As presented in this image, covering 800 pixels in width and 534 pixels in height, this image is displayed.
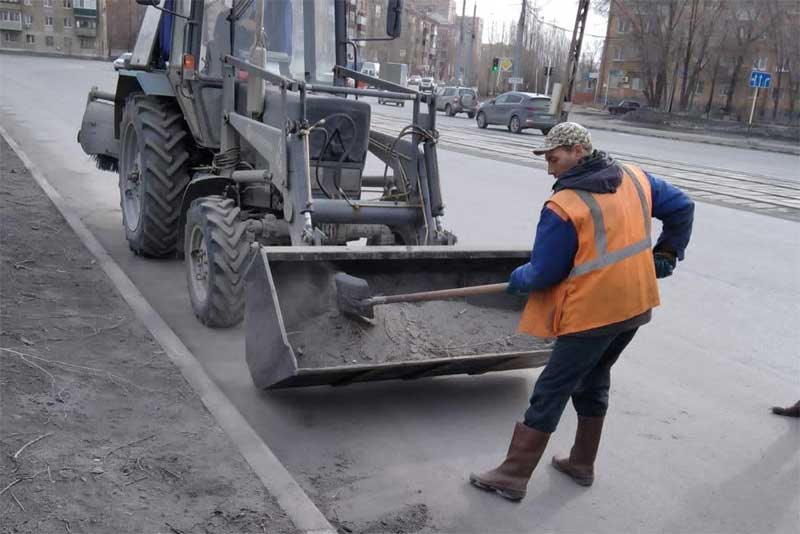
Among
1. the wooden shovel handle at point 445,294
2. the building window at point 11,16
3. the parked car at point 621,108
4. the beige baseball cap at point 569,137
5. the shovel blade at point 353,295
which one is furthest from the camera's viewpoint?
the building window at point 11,16

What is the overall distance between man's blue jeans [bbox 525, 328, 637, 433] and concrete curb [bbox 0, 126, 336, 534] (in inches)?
45.5

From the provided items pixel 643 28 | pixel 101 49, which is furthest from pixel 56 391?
pixel 101 49

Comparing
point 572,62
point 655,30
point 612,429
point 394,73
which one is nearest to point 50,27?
point 655,30

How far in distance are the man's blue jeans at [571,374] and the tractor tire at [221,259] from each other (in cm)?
278

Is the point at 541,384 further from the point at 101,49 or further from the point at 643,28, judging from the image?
the point at 101,49

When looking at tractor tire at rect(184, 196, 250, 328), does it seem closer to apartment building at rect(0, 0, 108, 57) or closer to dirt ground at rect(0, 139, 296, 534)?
dirt ground at rect(0, 139, 296, 534)

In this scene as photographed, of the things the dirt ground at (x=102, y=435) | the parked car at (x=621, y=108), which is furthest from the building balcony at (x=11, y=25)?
the dirt ground at (x=102, y=435)

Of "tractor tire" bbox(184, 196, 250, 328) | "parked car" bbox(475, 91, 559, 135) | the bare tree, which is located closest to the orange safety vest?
"tractor tire" bbox(184, 196, 250, 328)

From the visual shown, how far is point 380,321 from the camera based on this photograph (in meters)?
5.37

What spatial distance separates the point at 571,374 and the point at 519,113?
29058mm

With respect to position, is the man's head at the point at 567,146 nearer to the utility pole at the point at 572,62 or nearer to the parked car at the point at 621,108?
the utility pole at the point at 572,62

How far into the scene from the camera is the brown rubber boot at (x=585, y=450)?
430 cm

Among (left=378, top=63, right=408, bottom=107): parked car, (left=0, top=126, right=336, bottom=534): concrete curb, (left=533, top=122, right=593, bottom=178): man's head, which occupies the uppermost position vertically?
(left=378, top=63, right=408, bottom=107): parked car

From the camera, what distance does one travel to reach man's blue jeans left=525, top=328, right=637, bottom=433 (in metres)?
3.87
